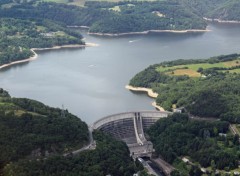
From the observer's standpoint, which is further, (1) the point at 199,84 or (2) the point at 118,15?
(2) the point at 118,15

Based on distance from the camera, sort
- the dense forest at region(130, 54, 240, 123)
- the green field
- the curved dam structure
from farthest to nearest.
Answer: the green field, the dense forest at region(130, 54, 240, 123), the curved dam structure

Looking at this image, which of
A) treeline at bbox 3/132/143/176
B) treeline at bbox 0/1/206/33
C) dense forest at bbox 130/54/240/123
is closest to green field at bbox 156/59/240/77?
dense forest at bbox 130/54/240/123

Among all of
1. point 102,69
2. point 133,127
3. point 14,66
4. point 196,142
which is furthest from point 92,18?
point 196,142

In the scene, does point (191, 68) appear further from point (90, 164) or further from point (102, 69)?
point (90, 164)

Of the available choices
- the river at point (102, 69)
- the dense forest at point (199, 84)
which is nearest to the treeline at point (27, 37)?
the river at point (102, 69)

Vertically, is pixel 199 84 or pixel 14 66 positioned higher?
pixel 199 84

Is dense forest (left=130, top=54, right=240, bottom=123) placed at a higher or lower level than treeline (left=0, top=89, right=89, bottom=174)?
lower

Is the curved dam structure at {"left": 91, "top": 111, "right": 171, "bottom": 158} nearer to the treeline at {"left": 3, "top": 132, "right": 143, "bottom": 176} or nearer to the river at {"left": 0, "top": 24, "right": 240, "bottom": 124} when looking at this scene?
the treeline at {"left": 3, "top": 132, "right": 143, "bottom": 176}

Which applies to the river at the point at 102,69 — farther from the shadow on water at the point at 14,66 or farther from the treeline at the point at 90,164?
the treeline at the point at 90,164
